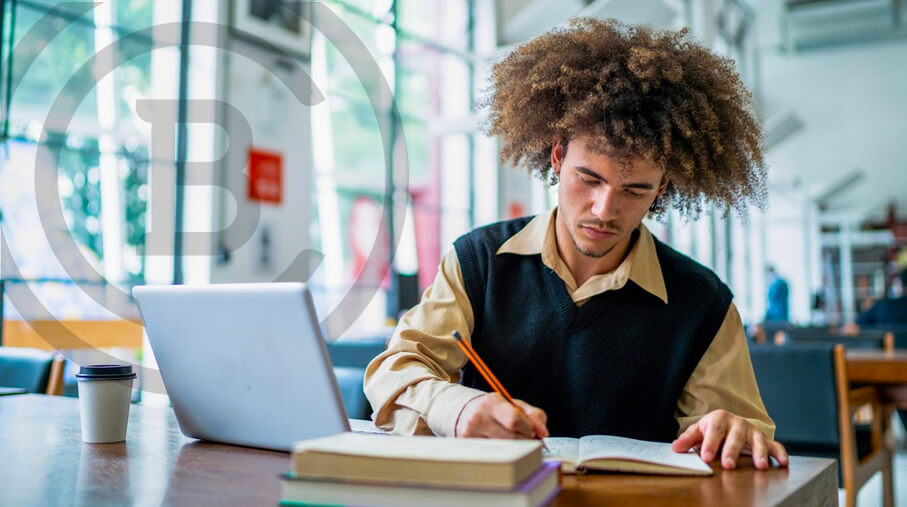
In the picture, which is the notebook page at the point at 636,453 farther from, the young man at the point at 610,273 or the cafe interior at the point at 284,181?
the cafe interior at the point at 284,181

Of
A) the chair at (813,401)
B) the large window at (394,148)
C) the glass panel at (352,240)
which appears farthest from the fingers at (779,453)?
the glass panel at (352,240)

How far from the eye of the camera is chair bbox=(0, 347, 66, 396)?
1840mm

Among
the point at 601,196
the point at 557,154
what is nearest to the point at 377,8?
the point at 557,154

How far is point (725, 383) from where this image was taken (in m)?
1.34

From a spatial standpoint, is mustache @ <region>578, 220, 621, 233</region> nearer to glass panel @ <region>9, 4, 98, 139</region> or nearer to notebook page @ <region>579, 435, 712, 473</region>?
notebook page @ <region>579, 435, 712, 473</region>

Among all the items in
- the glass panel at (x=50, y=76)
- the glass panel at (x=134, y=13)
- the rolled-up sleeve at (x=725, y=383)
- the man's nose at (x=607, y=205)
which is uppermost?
the glass panel at (x=134, y=13)

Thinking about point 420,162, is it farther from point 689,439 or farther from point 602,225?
point 689,439

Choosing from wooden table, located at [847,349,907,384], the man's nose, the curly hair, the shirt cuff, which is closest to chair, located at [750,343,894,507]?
wooden table, located at [847,349,907,384]

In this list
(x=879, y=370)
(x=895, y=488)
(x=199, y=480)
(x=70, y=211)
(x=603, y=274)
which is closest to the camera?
(x=199, y=480)

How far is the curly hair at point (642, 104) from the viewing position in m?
1.40

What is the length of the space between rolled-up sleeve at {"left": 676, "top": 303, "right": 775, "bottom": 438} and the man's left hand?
0.89ft

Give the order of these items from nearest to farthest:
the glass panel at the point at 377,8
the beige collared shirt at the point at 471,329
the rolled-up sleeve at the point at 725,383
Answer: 1. the beige collared shirt at the point at 471,329
2. the rolled-up sleeve at the point at 725,383
3. the glass panel at the point at 377,8

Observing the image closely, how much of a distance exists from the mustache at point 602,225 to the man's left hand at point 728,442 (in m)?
0.41

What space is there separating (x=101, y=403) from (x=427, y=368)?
1.56ft
